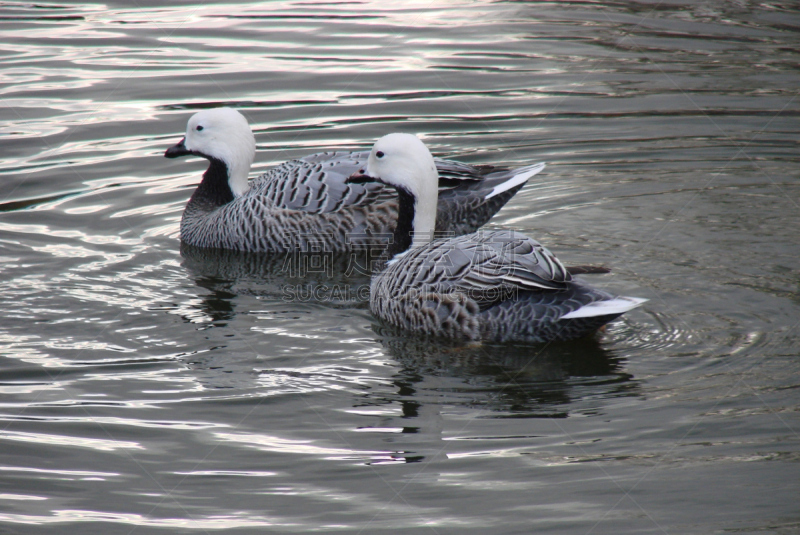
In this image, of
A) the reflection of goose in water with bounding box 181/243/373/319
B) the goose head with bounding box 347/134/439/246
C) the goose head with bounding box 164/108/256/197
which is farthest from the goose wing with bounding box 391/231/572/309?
the goose head with bounding box 164/108/256/197

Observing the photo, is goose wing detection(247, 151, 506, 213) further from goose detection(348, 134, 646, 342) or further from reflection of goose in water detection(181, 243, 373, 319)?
goose detection(348, 134, 646, 342)

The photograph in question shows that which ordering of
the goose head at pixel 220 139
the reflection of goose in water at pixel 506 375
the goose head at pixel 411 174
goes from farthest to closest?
the goose head at pixel 220 139
the goose head at pixel 411 174
the reflection of goose in water at pixel 506 375

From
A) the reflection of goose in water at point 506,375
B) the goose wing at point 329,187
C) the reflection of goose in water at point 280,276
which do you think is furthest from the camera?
the goose wing at point 329,187

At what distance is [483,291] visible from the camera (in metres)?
6.32

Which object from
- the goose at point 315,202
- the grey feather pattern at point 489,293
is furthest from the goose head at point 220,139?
the grey feather pattern at point 489,293

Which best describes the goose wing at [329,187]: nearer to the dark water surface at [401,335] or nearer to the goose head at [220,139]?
the goose head at [220,139]

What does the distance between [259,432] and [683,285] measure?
3.63 meters

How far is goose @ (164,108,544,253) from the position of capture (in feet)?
27.1

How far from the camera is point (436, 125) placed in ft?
37.2

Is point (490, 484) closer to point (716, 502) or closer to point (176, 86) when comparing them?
point (716, 502)

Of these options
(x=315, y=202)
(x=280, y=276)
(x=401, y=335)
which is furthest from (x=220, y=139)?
(x=401, y=335)

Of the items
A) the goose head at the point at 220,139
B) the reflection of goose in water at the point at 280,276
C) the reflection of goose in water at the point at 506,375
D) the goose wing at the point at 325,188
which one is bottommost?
the reflection of goose in water at the point at 506,375

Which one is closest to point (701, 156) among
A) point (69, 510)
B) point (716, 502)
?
point (716, 502)

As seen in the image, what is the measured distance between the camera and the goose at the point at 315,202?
8258mm
